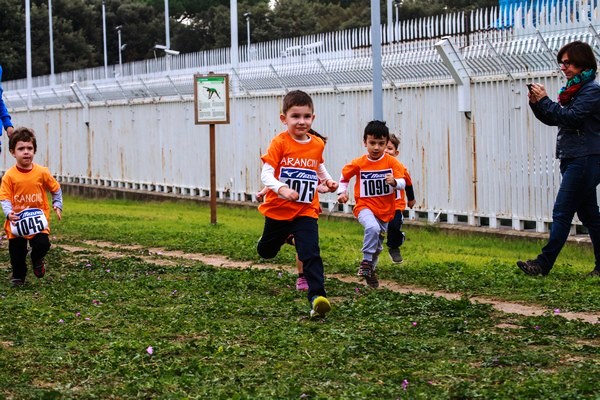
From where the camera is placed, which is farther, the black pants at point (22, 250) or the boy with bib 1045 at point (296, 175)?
the black pants at point (22, 250)

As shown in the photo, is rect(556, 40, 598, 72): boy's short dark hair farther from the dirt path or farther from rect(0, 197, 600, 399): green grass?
the dirt path

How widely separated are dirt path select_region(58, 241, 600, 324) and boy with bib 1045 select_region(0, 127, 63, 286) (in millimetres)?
2160

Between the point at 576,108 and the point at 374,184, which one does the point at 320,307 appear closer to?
the point at 374,184

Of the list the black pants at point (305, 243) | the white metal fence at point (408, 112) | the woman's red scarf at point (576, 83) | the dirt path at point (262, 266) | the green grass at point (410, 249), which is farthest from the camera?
the white metal fence at point (408, 112)

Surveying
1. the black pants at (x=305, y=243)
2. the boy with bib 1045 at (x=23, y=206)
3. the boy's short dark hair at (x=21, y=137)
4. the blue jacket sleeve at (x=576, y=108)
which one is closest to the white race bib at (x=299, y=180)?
the black pants at (x=305, y=243)

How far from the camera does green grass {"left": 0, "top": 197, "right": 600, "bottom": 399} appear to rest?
6.57 m

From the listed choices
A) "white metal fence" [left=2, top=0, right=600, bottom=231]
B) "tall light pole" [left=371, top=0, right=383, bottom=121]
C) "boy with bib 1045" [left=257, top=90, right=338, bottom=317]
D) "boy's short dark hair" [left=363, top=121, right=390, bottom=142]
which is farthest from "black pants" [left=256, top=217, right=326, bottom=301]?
"tall light pole" [left=371, top=0, right=383, bottom=121]

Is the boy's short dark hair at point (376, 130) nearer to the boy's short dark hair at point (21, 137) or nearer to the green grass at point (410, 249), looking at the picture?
the green grass at point (410, 249)

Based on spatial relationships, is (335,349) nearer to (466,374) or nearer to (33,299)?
(466,374)

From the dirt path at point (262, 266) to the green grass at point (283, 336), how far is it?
22cm

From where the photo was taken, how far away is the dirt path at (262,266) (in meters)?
9.45

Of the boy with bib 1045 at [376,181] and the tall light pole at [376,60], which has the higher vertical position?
the tall light pole at [376,60]

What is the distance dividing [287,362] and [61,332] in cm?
199

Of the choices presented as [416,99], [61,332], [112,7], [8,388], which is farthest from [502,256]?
[112,7]
